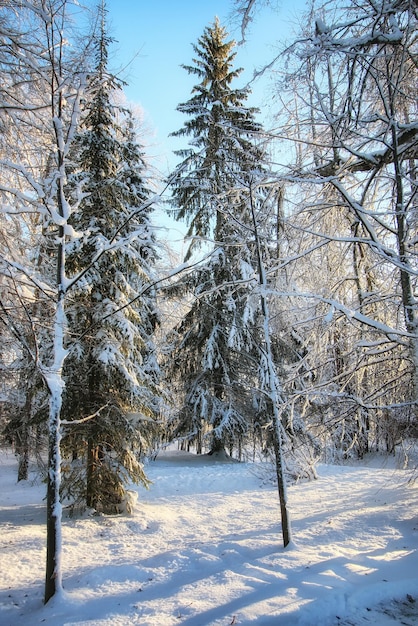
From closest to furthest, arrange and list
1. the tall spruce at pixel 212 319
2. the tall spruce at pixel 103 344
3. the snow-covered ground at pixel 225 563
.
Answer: the snow-covered ground at pixel 225 563, the tall spruce at pixel 103 344, the tall spruce at pixel 212 319

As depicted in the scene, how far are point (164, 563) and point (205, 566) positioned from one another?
0.57 metres

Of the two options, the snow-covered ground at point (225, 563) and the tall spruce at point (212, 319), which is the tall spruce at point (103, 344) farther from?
the tall spruce at point (212, 319)

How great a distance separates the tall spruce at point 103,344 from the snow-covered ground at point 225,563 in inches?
33.2

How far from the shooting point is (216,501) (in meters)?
8.73

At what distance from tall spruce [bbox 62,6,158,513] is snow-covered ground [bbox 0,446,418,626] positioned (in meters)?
0.84

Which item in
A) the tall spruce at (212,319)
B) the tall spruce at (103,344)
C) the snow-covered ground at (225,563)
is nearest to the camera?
the snow-covered ground at (225,563)

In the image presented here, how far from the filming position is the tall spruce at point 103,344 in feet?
23.2

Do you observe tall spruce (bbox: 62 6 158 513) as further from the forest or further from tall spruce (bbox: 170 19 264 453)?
tall spruce (bbox: 170 19 264 453)

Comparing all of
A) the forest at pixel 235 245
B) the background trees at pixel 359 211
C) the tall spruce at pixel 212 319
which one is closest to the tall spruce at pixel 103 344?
the forest at pixel 235 245

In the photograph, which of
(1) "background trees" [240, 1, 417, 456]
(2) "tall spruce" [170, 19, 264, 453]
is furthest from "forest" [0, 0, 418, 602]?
(2) "tall spruce" [170, 19, 264, 453]

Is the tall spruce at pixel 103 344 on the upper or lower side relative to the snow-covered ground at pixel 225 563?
upper

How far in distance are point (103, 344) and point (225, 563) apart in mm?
4154

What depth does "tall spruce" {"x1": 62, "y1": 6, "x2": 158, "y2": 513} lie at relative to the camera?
23.2ft

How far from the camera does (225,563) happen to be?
516 centimetres
